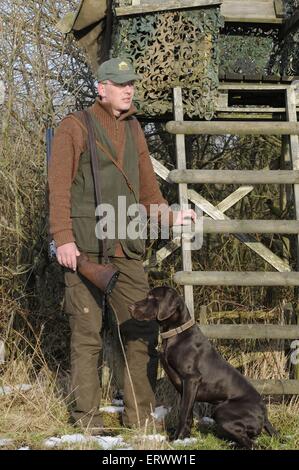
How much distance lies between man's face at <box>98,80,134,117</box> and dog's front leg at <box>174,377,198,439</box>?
1.78m

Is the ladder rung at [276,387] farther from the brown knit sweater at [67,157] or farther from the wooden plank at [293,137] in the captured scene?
the brown knit sweater at [67,157]

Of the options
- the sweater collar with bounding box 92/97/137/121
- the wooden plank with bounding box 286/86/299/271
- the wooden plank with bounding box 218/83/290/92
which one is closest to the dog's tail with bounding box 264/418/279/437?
the wooden plank with bounding box 286/86/299/271

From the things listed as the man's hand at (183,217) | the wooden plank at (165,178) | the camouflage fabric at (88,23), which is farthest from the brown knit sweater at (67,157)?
the camouflage fabric at (88,23)

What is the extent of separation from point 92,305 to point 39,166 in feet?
7.80

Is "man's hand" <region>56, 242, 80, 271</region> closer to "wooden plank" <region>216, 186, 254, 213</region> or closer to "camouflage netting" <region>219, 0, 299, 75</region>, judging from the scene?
"wooden plank" <region>216, 186, 254, 213</region>

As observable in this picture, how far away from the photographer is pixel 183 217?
489cm

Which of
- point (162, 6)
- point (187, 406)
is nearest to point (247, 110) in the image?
point (162, 6)

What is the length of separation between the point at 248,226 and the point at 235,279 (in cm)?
40

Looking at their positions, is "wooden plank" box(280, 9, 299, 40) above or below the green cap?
above

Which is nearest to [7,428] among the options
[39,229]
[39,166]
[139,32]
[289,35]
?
[39,229]

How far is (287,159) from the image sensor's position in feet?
21.0

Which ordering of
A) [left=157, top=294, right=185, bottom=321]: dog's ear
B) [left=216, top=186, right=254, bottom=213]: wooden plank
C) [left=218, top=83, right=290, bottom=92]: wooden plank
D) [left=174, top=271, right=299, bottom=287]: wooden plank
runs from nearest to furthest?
1. [left=157, top=294, right=185, bottom=321]: dog's ear
2. [left=174, top=271, right=299, bottom=287]: wooden plank
3. [left=216, top=186, right=254, bottom=213]: wooden plank
4. [left=218, top=83, right=290, bottom=92]: wooden plank

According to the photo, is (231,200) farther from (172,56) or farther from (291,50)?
(291,50)

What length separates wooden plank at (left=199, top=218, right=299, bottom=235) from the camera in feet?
16.7
